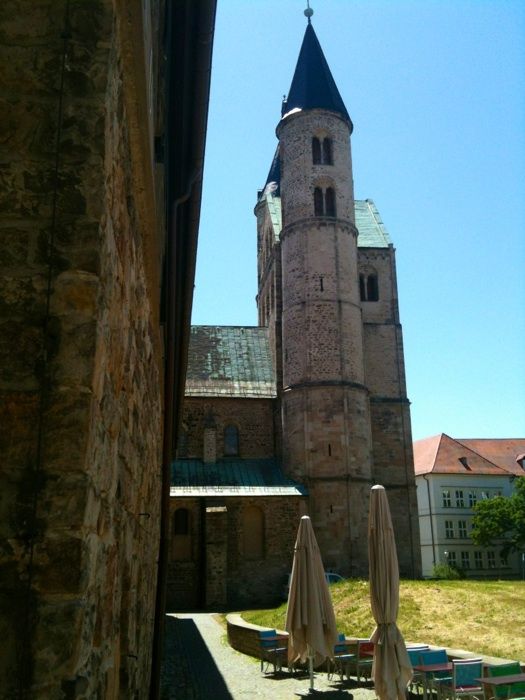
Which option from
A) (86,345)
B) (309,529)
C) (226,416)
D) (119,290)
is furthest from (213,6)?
(226,416)

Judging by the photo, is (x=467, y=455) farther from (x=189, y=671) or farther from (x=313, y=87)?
(x=189, y=671)

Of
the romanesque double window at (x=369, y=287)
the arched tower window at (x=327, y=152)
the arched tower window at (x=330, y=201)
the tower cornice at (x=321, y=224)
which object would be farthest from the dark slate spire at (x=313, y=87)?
the romanesque double window at (x=369, y=287)

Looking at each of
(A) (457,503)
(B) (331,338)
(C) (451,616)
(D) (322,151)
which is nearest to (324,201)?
(D) (322,151)

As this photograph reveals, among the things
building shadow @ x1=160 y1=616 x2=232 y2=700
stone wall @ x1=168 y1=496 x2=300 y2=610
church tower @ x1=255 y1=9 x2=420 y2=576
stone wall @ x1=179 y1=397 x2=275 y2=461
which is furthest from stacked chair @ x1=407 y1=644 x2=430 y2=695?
stone wall @ x1=179 y1=397 x2=275 y2=461

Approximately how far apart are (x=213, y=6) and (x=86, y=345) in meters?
3.43

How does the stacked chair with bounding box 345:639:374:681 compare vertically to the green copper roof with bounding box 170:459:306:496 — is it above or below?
below

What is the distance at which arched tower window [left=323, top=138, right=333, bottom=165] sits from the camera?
36.5 metres

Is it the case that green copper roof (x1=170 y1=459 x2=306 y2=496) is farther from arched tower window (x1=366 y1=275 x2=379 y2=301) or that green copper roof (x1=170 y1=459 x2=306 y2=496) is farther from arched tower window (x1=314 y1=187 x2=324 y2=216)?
arched tower window (x1=314 y1=187 x2=324 y2=216)

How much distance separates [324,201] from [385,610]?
27694 mm

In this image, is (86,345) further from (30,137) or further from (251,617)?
(251,617)

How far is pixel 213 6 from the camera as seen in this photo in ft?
15.3

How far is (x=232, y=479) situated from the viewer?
32.2 metres

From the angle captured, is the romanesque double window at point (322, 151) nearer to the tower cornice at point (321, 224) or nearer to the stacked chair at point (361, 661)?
the tower cornice at point (321, 224)

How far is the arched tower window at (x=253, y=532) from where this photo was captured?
100ft
